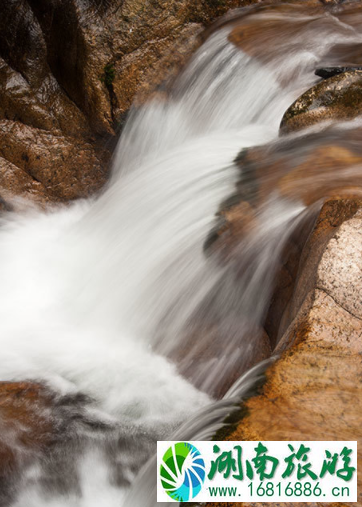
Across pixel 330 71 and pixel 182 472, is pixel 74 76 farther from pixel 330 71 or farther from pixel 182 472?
pixel 182 472

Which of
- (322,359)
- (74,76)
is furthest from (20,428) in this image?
(74,76)

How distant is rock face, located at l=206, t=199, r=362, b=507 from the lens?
2023mm

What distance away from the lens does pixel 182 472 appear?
6.82 feet

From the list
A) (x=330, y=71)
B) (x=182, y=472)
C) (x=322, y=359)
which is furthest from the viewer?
(x=330, y=71)

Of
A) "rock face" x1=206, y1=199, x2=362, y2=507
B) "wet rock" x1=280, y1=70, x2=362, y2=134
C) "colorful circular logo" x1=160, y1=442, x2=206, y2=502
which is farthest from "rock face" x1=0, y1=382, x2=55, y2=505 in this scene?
"wet rock" x1=280, y1=70, x2=362, y2=134

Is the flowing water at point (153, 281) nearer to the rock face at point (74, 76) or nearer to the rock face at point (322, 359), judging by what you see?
the rock face at point (322, 359)

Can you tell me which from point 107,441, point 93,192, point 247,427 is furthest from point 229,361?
Answer: point 93,192

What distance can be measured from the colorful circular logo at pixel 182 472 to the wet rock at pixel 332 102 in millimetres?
3396

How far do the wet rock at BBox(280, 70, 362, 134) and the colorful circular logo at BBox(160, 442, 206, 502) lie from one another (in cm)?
340

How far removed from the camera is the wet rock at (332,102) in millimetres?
4684

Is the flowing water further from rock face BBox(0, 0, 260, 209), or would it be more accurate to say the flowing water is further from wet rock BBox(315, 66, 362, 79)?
rock face BBox(0, 0, 260, 209)

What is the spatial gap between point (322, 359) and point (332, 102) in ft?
10.1

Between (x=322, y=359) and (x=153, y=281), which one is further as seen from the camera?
(x=153, y=281)

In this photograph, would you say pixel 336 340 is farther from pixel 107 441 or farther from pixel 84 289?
pixel 84 289
